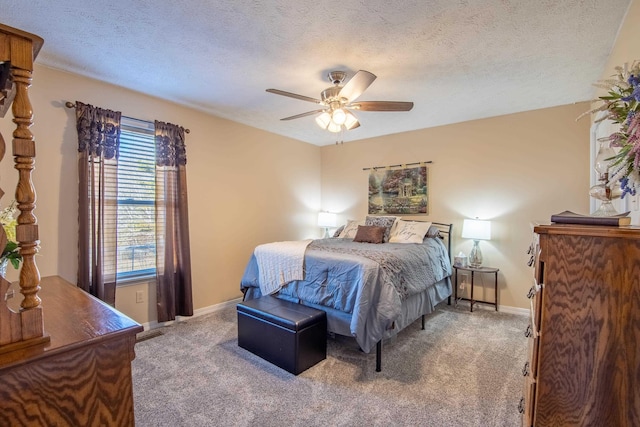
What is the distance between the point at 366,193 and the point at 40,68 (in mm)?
3966

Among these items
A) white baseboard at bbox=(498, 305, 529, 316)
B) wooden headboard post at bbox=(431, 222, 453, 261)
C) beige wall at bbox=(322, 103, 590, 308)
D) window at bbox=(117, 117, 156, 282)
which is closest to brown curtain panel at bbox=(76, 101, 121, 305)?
window at bbox=(117, 117, 156, 282)

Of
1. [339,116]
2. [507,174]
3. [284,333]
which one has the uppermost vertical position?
[339,116]

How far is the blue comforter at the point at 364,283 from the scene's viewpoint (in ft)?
7.54

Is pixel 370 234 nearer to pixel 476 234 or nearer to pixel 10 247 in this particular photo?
pixel 476 234

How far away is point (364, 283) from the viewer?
7.66ft

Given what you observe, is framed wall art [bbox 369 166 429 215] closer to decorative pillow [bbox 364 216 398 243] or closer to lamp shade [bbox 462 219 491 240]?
decorative pillow [bbox 364 216 398 243]

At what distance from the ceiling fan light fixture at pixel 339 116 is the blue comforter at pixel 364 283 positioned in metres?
1.16

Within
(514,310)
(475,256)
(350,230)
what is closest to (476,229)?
(475,256)

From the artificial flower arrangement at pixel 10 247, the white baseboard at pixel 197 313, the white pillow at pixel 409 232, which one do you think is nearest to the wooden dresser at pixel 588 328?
the artificial flower arrangement at pixel 10 247

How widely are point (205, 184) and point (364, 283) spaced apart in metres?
2.34

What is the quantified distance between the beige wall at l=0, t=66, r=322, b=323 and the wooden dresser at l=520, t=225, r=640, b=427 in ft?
11.0

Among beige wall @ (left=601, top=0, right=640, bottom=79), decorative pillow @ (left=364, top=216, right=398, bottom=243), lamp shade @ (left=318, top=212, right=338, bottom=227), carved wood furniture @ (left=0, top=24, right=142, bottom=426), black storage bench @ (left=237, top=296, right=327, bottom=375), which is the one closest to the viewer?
carved wood furniture @ (left=0, top=24, right=142, bottom=426)

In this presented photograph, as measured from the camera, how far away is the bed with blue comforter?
2.30 m

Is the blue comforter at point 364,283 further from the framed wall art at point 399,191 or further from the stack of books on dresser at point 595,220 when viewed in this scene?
the stack of books on dresser at point 595,220
